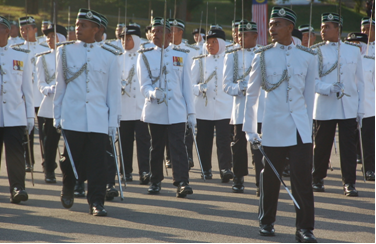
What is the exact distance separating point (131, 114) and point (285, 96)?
4194mm

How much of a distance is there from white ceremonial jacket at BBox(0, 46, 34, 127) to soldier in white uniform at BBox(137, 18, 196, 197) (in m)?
1.50

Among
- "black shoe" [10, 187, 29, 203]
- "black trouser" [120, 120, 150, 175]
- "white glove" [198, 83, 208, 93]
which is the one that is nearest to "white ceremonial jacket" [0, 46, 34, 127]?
"black shoe" [10, 187, 29, 203]

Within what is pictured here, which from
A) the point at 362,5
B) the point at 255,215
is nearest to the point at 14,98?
the point at 255,215

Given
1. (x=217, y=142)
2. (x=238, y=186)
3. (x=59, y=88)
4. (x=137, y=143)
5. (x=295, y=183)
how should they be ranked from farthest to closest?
(x=217, y=142) → (x=137, y=143) → (x=238, y=186) → (x=59, y=88) → (x=295, y=183)

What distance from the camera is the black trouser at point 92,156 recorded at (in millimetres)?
6648

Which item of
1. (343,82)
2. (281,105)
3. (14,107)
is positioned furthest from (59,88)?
(343,82)

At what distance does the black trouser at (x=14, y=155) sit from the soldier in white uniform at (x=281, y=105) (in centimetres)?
305

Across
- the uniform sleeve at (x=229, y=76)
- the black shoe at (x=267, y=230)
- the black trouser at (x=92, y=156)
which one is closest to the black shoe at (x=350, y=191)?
the uniform sleeve at (x=229, y=76)

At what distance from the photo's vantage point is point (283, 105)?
225 inches

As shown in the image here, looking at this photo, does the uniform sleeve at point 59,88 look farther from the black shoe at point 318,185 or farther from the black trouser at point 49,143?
the black shoe at point 318,185

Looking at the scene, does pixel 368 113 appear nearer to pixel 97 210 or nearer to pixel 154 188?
pixel 154 188

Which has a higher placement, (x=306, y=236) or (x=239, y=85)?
(x=239, y=85)

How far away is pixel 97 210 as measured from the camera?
664 centimetres

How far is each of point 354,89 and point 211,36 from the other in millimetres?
2444
